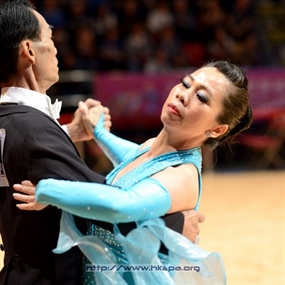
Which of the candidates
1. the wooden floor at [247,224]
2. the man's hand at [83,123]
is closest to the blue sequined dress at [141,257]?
the man's hand at [83,123]

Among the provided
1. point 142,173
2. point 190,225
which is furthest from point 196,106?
point 190,225

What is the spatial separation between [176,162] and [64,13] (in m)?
6.50

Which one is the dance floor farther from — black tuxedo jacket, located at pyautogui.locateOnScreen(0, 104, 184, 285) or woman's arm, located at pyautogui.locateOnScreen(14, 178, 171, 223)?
woman's arm, located at pyautogui.locateOnScreen(14, 178, 171, 223)

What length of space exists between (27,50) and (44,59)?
11 centimetres

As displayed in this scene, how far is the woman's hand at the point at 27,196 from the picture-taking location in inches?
69.2

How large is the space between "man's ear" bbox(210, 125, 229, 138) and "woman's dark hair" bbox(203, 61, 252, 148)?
0.02m

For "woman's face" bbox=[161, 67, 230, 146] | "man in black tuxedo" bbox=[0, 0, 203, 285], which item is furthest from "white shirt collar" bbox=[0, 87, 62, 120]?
"woman's face" bbox=[161, 67, 230, 146]

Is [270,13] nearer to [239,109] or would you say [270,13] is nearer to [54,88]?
[54,88]

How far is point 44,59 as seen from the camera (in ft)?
6.72

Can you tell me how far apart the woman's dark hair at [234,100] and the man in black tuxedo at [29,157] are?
40 centimetres

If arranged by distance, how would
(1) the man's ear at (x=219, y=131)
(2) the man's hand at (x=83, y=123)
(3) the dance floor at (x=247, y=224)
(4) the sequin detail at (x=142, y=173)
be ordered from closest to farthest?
(4) the sequin detail at (x=142, y=173) < (1) the man's ear at (x=219, y=131) < (2) the man's hand at (x=83, y=123) < (3) the dance floor at (x=247, y=224)

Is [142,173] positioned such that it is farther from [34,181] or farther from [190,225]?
[34,181]

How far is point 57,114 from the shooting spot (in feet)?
6.98

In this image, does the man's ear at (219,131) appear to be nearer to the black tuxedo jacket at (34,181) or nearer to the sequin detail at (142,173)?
the sequin detail at (142,173)
